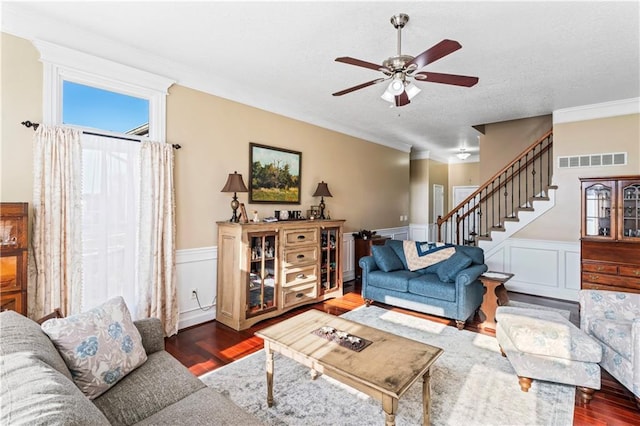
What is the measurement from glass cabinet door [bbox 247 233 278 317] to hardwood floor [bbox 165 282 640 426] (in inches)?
9.2

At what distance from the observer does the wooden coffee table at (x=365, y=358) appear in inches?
67.6

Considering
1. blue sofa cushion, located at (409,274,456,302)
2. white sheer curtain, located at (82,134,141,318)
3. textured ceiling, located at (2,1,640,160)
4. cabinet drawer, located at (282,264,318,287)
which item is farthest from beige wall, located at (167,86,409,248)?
blue sofa cushion, located at (409,274,456,302)

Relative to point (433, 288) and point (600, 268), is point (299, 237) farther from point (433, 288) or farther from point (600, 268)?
point (600, 268)

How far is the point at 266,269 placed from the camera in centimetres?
394

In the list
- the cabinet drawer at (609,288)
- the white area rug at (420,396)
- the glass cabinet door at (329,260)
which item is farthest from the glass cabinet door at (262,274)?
the cabinet drawer at (609,288)

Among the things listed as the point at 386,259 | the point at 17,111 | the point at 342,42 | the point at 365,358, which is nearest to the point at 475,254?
the point at 386,259

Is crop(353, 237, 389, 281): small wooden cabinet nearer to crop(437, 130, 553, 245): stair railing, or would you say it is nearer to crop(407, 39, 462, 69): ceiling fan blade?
crop(437, 130, 553, 245): stair railing

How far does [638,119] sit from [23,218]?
724 cm

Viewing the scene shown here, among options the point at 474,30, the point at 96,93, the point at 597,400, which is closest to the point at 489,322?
the point at 597,400

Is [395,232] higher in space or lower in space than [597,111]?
lower

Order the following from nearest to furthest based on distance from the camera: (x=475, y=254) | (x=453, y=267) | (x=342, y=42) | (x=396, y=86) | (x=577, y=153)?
1. (x=396, y=86)
2. (x=342, y=42)
3. (x=453, y=267)
4. (x=475, y=254)
5. (x=577, y=153)

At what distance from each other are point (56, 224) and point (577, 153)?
6.73 m

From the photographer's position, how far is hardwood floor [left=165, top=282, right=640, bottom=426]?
2195mm

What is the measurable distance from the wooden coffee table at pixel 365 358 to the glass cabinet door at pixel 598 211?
369 cm
